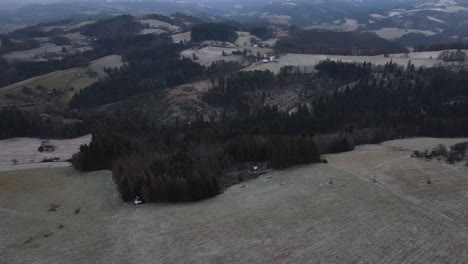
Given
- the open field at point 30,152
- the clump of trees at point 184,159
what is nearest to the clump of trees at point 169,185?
the clump of trees at point 184,159

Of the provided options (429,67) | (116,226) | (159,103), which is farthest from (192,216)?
(429,67)

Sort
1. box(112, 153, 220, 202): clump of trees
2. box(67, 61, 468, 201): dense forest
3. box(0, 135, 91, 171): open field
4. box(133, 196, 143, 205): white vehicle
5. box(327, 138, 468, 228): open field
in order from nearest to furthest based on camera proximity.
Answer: box(327, 138, 468, 228): open field, box(133, 196, 143, 205): white vehicle, box(112, 153, 220, 202): clump of trees, box(67, 61, 468, 201): dense forest, box(0, 135, 91, 171): open field

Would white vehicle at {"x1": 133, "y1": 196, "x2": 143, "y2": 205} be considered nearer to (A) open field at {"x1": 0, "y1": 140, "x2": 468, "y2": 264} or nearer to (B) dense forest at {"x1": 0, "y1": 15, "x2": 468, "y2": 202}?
(B) dense forest at {"x1": 0, "y1": 15, "x2": 468, "y2": 202}

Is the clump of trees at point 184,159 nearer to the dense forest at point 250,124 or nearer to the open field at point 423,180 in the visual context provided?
the dense forest at point 250,124

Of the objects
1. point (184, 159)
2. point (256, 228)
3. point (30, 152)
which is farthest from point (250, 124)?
point (256, 228)

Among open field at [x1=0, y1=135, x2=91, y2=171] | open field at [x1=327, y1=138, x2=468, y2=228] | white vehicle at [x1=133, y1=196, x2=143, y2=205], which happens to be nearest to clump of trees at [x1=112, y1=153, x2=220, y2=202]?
white vehicle at [x1=133, y1=196, x2=143, y2=205]
